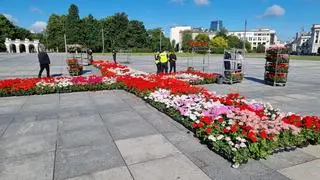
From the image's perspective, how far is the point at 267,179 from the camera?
369 centimetres

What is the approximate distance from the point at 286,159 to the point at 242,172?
3.18 feet

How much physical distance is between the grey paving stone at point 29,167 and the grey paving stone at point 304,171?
11.5ft

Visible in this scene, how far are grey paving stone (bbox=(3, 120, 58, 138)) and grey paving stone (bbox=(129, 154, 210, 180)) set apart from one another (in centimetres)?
268

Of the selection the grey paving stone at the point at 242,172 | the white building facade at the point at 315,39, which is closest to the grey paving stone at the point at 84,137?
the grey paving stone at the point at 242,172

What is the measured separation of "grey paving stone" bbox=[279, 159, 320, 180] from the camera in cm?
373

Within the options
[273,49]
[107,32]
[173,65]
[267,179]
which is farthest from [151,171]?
[107,32]

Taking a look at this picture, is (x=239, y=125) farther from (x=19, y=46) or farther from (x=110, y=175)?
(x=19, y=46)

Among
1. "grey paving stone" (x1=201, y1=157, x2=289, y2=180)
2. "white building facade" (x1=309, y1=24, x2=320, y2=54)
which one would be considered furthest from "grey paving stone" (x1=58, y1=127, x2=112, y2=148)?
"white building facade" (x1=309, y1=24, x2=320, y2=54)

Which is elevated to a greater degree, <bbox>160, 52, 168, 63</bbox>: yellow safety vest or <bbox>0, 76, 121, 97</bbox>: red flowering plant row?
<bbox>160, 52, 168, 63</bbox>: yellow safety vest

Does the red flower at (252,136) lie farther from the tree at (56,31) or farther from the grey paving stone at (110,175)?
the tree at (56,31)

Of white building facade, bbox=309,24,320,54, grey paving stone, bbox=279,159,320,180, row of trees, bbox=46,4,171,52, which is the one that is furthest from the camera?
white building facade, bbox=309,24,320,54

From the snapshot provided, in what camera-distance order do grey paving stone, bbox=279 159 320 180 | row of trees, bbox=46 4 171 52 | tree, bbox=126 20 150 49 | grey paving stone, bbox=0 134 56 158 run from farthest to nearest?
tree, bbox=126 20 150 49
row of trees, bbox=46 4 171 52
grey paving stone, bbox=0 134 56 158
grey paving stone, bbox=279 159 320 180

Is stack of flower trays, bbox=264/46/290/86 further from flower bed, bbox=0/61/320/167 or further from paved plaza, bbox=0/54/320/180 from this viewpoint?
flower bed, bbox=0/61/320/167

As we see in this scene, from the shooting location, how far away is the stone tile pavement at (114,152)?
12.7 ft
